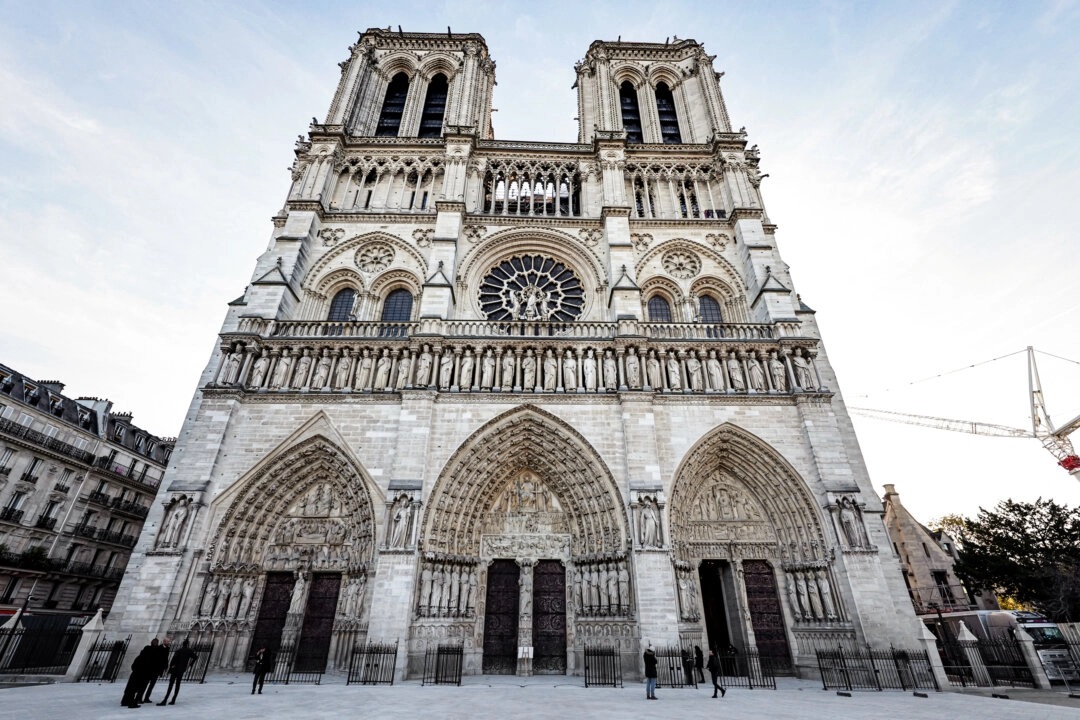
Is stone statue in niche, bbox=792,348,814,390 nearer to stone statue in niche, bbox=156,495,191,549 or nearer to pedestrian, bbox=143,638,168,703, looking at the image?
pedestrian, bbox=143,638,168,703

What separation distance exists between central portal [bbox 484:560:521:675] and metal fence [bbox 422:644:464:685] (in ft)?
3.71

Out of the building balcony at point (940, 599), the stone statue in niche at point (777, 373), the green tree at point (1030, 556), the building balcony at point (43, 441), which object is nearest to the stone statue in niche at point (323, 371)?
the stone statue in niche at point (777, 373)

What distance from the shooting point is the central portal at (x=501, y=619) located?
11.2m

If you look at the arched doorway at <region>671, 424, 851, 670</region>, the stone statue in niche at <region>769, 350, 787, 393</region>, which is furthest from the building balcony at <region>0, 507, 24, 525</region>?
the stone statue in niche at <region>769, 350, 787, 393</region>

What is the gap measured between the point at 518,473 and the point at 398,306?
725 cm

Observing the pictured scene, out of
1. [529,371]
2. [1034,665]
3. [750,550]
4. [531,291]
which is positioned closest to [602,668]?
[750,550]

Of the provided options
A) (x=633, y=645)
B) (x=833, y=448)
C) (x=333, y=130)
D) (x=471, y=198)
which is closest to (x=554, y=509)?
(x=633, y=645)

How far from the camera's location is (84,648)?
9.24m

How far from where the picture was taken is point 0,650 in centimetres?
951

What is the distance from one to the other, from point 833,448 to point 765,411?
1.75 m

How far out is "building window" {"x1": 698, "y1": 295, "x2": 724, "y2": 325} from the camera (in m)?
16.5

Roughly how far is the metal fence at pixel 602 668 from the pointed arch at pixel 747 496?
2.93 meters

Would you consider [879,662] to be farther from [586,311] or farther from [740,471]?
[586,311]

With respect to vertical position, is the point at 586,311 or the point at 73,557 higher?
the point at 586,311
